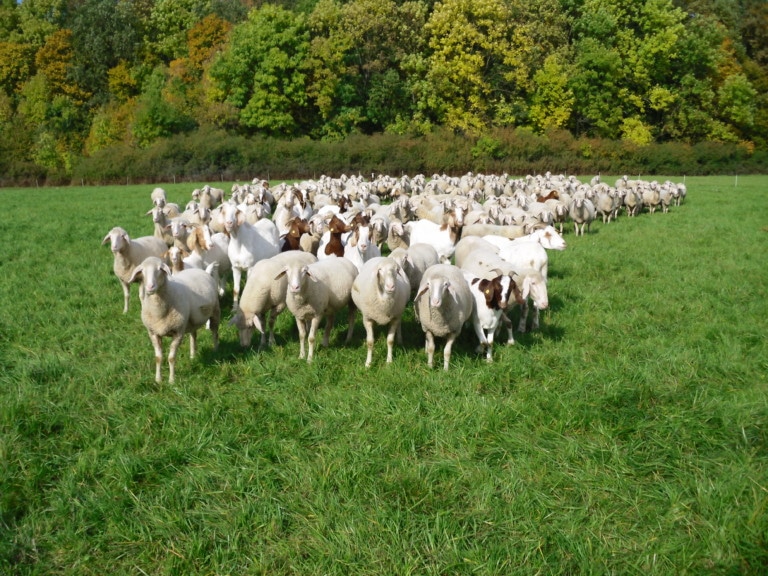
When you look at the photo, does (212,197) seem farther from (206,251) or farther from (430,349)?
(430,349)

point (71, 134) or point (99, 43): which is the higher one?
point (99, 43)

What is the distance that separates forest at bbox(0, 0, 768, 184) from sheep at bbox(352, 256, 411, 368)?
37.9 metres

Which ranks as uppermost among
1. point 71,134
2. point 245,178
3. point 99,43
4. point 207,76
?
point 99,43

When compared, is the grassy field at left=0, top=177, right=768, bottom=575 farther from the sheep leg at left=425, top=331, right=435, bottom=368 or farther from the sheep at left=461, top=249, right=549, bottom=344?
the sheep at left=461, top=249, right=549, bottom=344

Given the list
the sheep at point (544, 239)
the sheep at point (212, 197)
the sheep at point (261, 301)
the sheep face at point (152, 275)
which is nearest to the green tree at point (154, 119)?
the sheep at point (212, 197)

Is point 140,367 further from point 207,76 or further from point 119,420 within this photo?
point 207,76

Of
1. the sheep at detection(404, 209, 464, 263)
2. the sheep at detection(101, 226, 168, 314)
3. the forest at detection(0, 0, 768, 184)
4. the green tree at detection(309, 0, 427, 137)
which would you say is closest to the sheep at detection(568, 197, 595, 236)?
the sheep at detection(404, 209, 464, 263)

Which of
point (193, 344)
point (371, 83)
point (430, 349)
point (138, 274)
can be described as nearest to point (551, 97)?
point (371, 83)

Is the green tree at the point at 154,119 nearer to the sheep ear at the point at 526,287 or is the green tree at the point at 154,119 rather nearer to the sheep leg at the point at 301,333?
the sheep leg at the point at 301,333

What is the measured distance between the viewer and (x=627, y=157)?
48.7 metres

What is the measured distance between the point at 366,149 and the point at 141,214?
27029 millimetres

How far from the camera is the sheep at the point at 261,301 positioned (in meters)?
7.23

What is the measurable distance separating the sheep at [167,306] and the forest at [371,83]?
3799 centimetres

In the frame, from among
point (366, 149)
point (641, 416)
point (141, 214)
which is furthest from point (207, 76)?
point (641, 416)
